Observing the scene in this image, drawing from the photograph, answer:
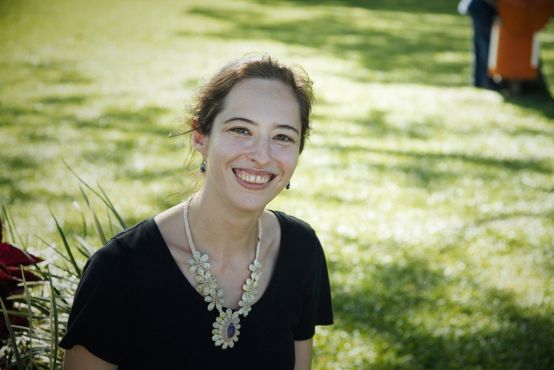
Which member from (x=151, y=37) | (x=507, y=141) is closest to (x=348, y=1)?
(x=151, y=37)

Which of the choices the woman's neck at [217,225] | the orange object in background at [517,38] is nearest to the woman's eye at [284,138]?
the woman's neck at [217,225]

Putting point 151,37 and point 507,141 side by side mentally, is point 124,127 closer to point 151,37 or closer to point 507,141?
point 507,141

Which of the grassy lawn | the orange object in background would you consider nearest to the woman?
the grassy lawn

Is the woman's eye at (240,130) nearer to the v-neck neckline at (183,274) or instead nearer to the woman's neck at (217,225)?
the woman's neck at (217,225)

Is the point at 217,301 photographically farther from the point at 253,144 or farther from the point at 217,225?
the point at 253,144

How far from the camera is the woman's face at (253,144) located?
206 centimetres

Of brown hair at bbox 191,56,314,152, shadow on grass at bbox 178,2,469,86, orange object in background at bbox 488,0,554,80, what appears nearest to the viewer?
brown hair at bbox 191,56,314,152

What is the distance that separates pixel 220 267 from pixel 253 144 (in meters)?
0.43

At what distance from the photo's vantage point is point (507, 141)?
7.15 metres

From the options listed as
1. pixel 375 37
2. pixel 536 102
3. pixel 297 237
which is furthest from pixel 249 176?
pixel 375 37

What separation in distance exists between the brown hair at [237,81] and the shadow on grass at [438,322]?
187 cm

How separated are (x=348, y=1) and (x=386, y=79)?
1008 cm

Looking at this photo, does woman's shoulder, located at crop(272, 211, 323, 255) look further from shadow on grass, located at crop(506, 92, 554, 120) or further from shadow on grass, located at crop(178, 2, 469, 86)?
shadow on grass, located at crop(178, 2, 469, 86)

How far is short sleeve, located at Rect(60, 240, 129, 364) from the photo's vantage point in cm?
185
